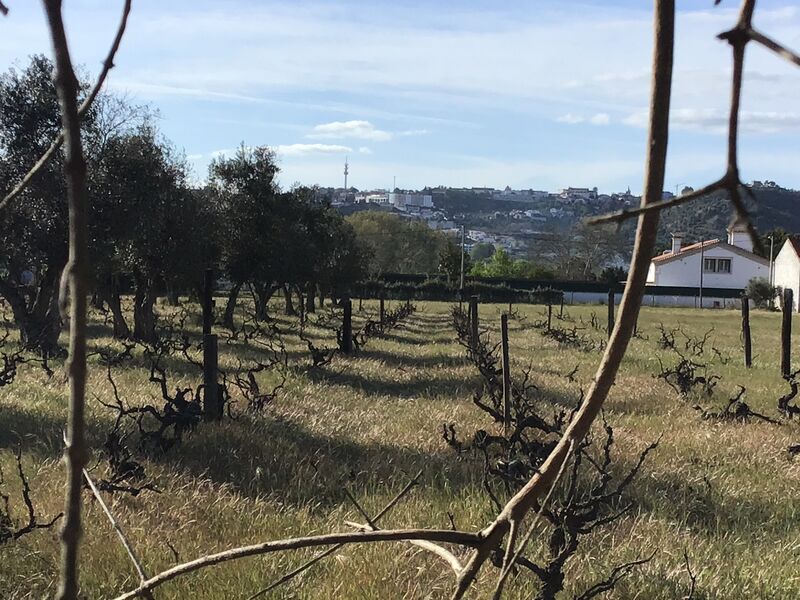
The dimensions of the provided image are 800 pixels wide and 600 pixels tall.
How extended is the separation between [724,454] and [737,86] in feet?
21.3

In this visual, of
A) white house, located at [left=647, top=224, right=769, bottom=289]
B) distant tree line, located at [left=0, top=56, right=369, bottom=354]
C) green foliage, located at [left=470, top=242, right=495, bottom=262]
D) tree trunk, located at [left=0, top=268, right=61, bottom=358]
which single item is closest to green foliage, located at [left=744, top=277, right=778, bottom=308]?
white house, located at [left=647, top=224, right=769, bottom=289]

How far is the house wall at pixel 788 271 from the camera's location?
182 ft

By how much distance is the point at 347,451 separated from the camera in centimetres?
604

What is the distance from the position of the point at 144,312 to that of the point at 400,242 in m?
58.4

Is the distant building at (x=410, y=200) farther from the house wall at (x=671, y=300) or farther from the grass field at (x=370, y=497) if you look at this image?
the grass field at (x=370, y=497)

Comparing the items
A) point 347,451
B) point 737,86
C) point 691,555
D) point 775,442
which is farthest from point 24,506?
point 775,442

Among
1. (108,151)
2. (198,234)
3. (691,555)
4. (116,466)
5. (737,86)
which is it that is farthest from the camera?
(198,234)

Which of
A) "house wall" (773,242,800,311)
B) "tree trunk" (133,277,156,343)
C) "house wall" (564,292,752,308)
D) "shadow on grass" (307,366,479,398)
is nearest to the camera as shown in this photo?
"shadow on grass" (307,366,479,398)

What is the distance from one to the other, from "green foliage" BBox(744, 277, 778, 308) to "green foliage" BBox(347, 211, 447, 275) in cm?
3020

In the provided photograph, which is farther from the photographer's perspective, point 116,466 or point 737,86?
point 116,466

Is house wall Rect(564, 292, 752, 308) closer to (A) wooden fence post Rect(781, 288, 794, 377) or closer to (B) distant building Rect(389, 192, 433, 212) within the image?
(A) wooden fence post Rect(781, 288, 794, 377)

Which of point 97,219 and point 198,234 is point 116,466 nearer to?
point 97,219

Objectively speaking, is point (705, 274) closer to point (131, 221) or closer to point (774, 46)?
point (131, 221)

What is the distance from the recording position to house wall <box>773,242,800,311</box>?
5559 centimetres
